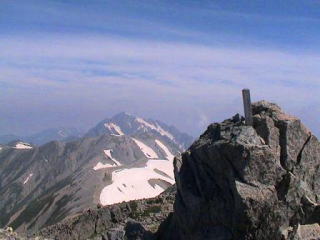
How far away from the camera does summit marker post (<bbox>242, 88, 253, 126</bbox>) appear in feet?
104

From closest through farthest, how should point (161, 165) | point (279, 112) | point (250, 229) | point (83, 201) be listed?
1. point (250, 229)
2. point (279, 112)
3. point (83, 201)
4. point (161, 165)

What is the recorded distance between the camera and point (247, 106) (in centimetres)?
3219

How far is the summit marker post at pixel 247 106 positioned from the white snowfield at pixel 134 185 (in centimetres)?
8524

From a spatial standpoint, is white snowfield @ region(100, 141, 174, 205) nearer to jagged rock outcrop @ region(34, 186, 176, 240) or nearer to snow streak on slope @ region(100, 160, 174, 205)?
snow streak on slope @ region(100, 160, 174, 205)

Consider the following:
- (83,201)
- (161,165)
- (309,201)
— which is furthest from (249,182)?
(161,165)

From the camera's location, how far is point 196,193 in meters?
32.2

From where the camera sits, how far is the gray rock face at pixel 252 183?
93.9 feet

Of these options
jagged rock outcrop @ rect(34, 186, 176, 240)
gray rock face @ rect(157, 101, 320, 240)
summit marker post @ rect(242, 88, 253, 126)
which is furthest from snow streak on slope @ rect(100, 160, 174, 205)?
summit marker post @ rect(242, 88, 253, 126)

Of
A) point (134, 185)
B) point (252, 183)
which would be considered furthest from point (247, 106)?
point (134, 185)

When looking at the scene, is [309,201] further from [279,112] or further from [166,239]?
[166,239]

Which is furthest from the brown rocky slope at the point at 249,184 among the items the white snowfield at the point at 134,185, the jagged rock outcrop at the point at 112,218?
the white snowfield at the point at 134,185

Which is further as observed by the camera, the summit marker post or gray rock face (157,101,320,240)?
the summit marker post

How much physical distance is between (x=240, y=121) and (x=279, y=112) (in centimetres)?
238

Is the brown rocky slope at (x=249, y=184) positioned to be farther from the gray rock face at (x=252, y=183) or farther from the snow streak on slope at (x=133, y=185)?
the snow streak on slope at (x=133, y=185)
